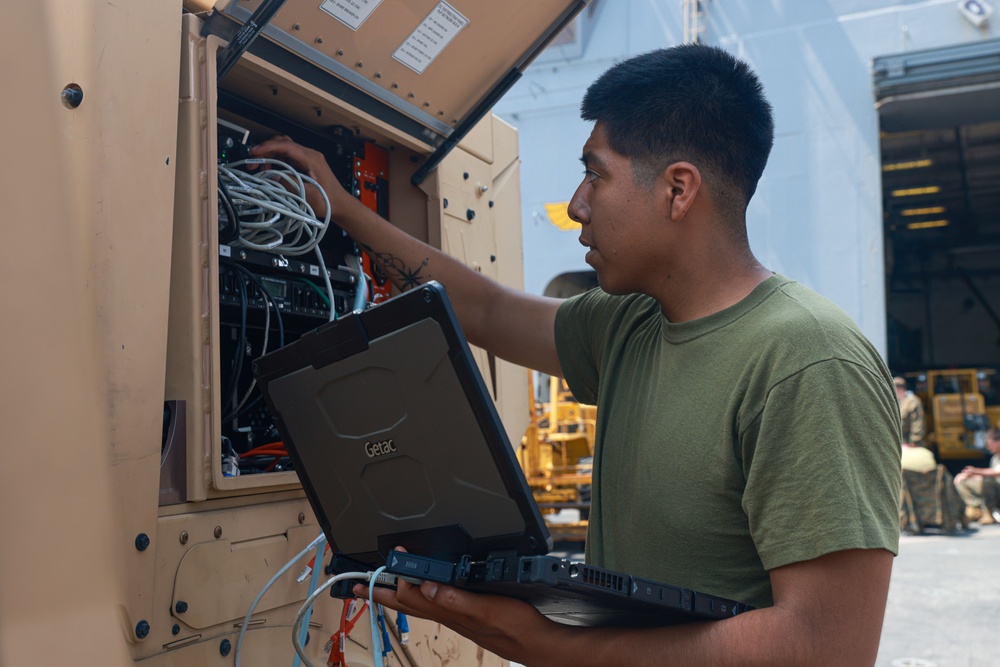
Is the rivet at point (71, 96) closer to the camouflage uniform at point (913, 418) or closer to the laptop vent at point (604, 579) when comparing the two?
the laptop vent at point (604, 579)

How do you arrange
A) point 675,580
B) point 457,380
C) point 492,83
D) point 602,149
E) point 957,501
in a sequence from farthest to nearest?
1. point 957,501
2. point 492,83
3. point 602,149
4. point 675,580
5. point 457,380

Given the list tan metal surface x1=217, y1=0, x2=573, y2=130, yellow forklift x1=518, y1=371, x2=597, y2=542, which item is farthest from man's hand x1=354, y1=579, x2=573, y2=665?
yellow forklift x1=518, y1=371, x2=597, y2=542

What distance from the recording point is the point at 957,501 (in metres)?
9.84

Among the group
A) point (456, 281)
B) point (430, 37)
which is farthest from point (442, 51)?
point (456, 281)

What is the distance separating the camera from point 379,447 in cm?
137

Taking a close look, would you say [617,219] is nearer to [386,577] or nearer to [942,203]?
[386,577]

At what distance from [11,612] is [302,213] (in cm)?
94

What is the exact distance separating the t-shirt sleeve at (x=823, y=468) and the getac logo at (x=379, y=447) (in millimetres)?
549

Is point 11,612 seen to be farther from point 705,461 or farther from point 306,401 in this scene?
point 705,461

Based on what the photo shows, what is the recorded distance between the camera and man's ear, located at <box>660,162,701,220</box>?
1.56 m

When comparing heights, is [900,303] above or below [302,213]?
above

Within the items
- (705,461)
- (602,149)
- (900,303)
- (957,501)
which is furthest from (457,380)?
(900,303)

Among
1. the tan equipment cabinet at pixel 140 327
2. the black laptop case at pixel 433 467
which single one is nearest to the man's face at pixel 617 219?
the black laptop case at pixel 433 467

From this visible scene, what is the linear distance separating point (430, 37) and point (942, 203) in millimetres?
19725
